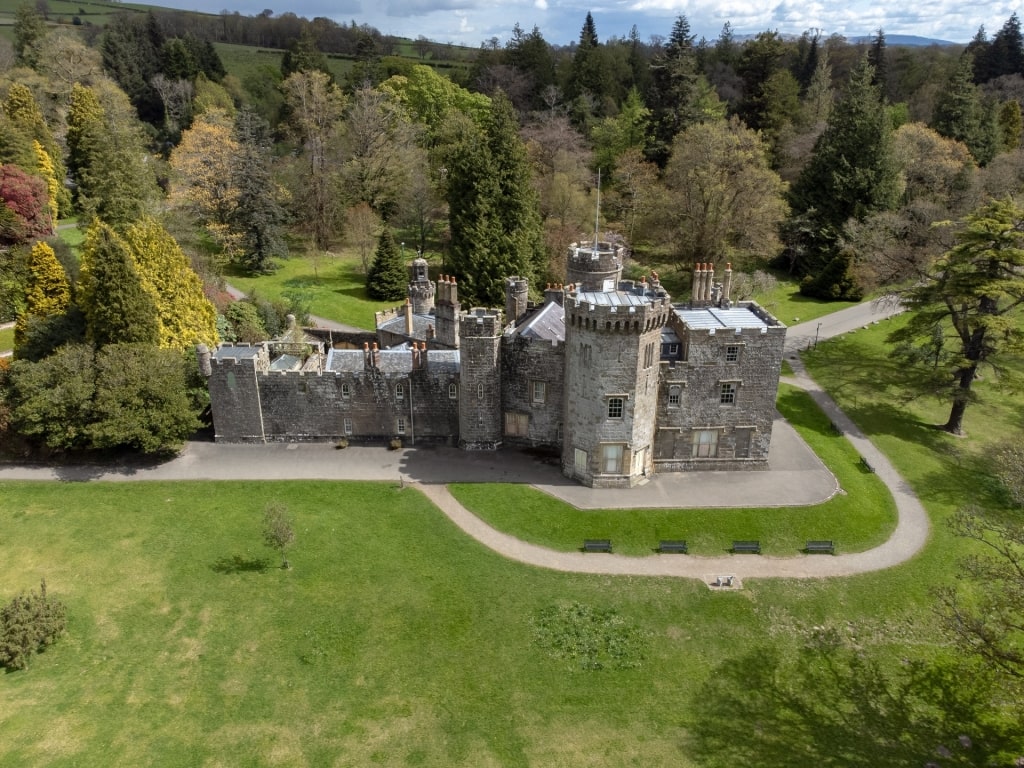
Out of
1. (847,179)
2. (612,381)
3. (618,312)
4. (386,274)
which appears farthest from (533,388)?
(847,179)

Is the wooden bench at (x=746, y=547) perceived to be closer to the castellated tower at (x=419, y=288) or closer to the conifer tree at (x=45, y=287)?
the castellated tower at (x=419, y=288)

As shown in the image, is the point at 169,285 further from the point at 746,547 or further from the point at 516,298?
the point at 746,547

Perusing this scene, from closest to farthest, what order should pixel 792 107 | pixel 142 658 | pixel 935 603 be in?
1. pixel 142 658
2. pixel 935 603
3. pixel 792 107

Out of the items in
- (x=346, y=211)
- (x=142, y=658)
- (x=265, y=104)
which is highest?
(x=265, y=104)

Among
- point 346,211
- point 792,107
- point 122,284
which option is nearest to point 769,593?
point 122,284

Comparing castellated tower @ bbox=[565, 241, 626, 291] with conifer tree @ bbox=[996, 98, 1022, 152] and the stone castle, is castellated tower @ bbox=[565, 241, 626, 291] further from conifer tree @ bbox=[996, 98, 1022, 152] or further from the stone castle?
conifer tree @ bbox=[996, 98, 1022, 152]

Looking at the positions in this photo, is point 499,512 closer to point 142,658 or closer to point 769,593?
point 769,593

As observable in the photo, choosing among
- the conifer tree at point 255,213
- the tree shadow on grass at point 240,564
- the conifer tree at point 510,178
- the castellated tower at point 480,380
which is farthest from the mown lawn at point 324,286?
the tree shadow on grass at point 240,564

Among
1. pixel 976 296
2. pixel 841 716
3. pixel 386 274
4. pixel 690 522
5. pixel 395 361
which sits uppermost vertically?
pixel 976 296
